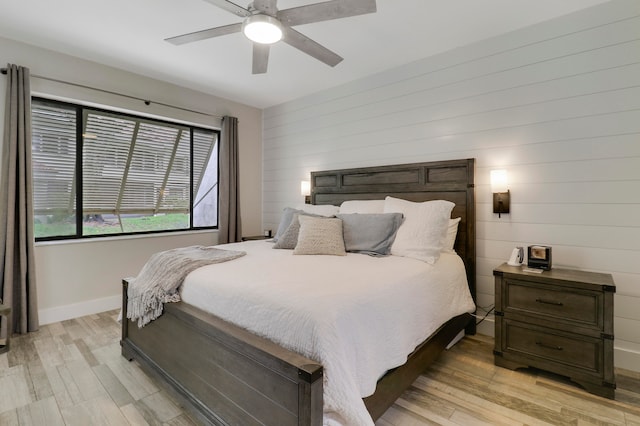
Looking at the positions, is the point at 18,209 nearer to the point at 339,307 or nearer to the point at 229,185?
the point at 229,185

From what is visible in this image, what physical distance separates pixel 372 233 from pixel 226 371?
61.5 inches

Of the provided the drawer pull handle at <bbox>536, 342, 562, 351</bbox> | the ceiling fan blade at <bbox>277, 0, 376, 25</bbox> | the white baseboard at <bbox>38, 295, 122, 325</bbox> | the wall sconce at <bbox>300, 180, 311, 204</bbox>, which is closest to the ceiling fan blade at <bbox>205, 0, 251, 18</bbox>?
the ceiling fan blade at <bbox>277, 0, 376, 25</bbox>

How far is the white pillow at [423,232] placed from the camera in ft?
8.00

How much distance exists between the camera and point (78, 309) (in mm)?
3307

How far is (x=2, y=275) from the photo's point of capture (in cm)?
278

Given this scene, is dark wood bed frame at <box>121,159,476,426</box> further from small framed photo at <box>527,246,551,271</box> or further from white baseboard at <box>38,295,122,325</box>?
white baseboard at <box>38,295,122,325</box>

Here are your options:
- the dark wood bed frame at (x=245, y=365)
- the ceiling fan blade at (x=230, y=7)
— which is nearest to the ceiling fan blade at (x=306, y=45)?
the ceiling fan blade at (x=230, y=7)

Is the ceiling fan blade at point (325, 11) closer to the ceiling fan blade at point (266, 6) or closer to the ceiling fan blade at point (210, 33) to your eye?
the ceiling fan blade at point (266, 6)

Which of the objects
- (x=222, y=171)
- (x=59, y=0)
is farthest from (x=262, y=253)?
(x=59, y=0)

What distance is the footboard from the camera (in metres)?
1.22

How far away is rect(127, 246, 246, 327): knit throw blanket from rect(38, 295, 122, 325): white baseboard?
1480 mm

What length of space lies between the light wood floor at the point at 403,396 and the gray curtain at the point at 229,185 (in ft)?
6.95

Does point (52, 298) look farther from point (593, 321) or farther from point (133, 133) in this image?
point (593, 321)

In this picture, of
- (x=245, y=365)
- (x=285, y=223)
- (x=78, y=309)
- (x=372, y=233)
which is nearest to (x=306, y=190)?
(x=285, y=223)
